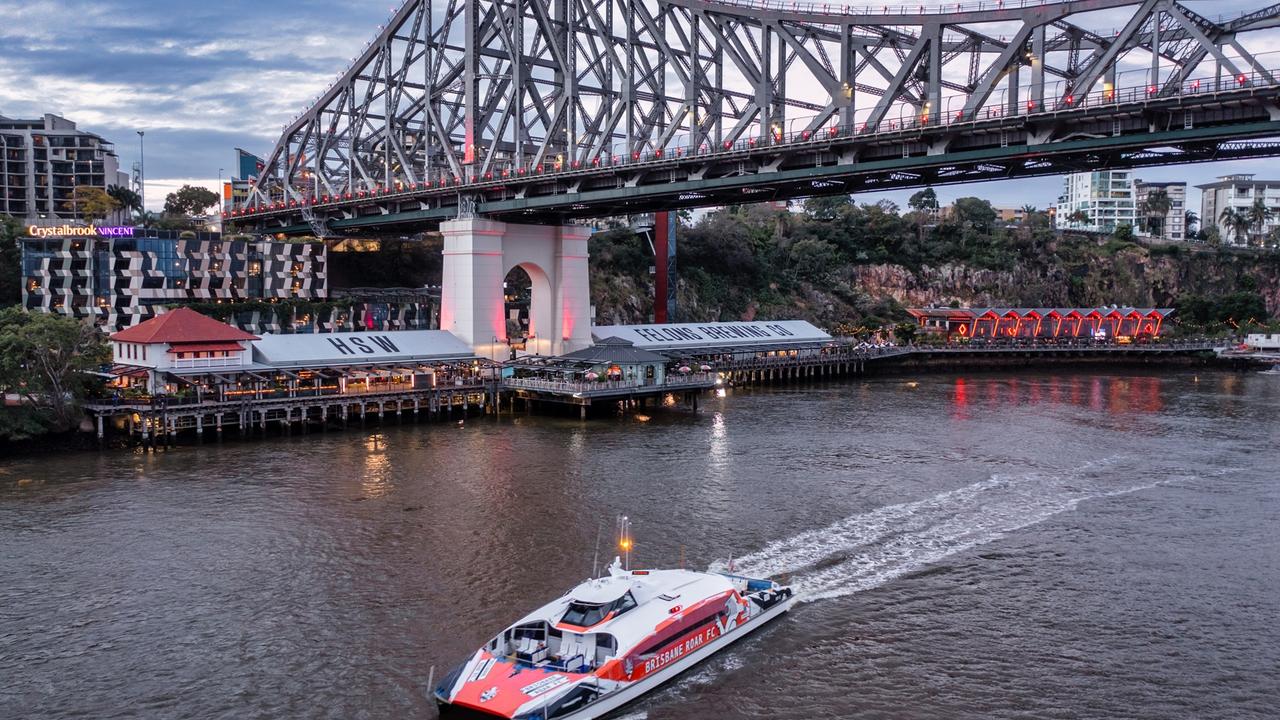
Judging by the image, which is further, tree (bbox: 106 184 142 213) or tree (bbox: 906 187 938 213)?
tree (bbox: 906 187 938 213)

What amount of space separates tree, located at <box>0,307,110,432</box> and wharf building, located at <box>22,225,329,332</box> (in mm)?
29130

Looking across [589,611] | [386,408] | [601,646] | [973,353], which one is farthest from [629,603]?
[973,353]

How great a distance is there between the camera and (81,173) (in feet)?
450

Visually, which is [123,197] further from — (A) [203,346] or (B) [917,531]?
(B) [917,531]

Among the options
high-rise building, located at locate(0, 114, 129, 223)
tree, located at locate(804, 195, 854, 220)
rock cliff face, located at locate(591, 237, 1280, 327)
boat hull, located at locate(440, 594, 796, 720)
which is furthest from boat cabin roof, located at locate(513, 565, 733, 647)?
high-rise building, located at locate(0, 114, 129, 223)

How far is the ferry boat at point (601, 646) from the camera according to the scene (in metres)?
21.3

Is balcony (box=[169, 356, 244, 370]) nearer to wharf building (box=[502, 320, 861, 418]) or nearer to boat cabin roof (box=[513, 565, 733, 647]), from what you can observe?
wharf building (box=[502, 320, 861, 418])

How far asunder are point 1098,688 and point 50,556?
99.6 feet

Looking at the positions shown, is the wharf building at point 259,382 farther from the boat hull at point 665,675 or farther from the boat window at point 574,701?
the boat window at point 574,701

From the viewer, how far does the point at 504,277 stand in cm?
7769

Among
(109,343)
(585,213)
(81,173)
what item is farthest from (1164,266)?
(81,173)

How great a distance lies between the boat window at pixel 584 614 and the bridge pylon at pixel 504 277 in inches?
1998

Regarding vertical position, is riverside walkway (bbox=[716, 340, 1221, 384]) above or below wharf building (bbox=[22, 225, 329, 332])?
below

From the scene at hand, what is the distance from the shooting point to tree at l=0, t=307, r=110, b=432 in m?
48.3
